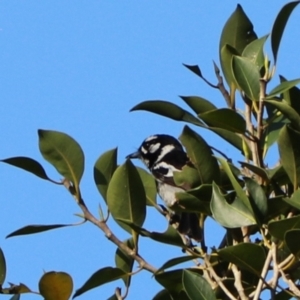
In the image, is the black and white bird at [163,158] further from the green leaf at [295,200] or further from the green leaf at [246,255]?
the green leaf at [295,200]

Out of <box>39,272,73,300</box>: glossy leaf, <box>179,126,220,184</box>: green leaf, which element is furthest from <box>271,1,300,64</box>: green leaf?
<box>39,272,73,300</box>: glossy leaf

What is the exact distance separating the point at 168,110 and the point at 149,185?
0.46 metres

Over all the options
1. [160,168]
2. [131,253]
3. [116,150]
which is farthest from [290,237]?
[160,168]

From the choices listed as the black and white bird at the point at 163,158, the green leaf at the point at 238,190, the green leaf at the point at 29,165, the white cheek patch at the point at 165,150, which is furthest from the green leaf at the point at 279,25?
the white cheek patch at the point at 165,150

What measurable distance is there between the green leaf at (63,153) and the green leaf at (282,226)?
0.79 meters

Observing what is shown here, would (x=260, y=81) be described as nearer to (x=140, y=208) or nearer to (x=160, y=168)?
(x=140, y=208)

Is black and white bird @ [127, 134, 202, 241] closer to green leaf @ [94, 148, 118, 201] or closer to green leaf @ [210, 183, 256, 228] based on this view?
green leaf @ [94, 148, 118, 201]

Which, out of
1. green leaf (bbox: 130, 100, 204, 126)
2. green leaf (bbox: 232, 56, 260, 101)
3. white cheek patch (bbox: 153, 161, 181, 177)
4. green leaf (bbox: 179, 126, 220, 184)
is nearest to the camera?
green leaf (bbox: 232, 56, 260, 101)

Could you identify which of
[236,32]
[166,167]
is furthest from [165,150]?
[236,32]

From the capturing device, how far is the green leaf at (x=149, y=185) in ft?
11.3

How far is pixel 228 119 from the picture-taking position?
9.74ft

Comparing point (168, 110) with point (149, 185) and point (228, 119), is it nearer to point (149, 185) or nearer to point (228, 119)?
point (228, 119)

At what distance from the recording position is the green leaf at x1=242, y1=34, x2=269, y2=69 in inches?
121

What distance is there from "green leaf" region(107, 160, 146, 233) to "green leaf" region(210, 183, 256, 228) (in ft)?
1.18
